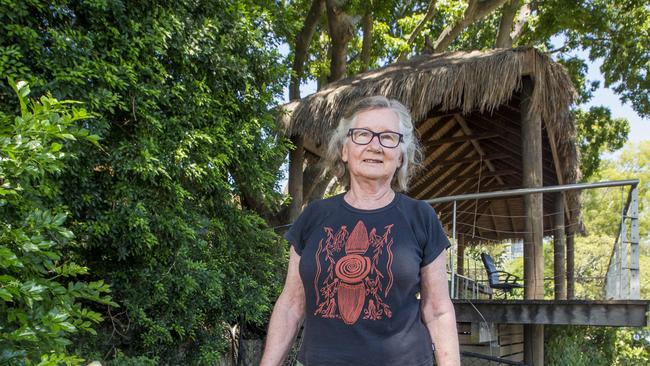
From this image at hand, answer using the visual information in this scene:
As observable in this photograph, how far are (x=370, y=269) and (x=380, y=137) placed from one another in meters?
0.37

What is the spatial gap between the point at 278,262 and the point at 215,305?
3.48 feet

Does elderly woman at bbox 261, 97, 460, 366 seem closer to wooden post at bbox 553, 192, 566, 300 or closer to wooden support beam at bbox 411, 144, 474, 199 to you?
wooden post at bbox 553, 192, 566, 300

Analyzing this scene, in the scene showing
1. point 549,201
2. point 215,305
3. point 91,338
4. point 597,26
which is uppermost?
point 597,26

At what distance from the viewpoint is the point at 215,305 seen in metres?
4.41

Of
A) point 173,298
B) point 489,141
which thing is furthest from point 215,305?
point 489,141

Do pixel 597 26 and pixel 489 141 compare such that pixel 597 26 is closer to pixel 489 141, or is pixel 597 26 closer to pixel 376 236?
pixel 489 141

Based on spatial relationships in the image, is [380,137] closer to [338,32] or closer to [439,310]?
[439,310]

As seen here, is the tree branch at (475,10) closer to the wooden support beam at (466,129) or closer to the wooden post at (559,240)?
the wooden support beam at (466,129)

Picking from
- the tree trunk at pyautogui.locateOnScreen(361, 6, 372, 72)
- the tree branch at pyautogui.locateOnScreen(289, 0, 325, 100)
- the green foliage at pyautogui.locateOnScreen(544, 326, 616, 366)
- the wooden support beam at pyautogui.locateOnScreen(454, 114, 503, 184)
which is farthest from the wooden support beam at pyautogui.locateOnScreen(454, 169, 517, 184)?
the tree branch at pyautogui.locateOnScreen(289, 0, 325, 100)

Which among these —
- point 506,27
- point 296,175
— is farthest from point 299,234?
point 506,27

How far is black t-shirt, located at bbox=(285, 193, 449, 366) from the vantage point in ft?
4.62

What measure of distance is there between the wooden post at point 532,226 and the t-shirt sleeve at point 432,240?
4392mm

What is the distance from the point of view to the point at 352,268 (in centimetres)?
143

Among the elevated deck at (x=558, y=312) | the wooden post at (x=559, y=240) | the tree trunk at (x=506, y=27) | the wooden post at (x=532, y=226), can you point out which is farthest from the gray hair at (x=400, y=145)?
the tree trunk at (x=506, y=27)
